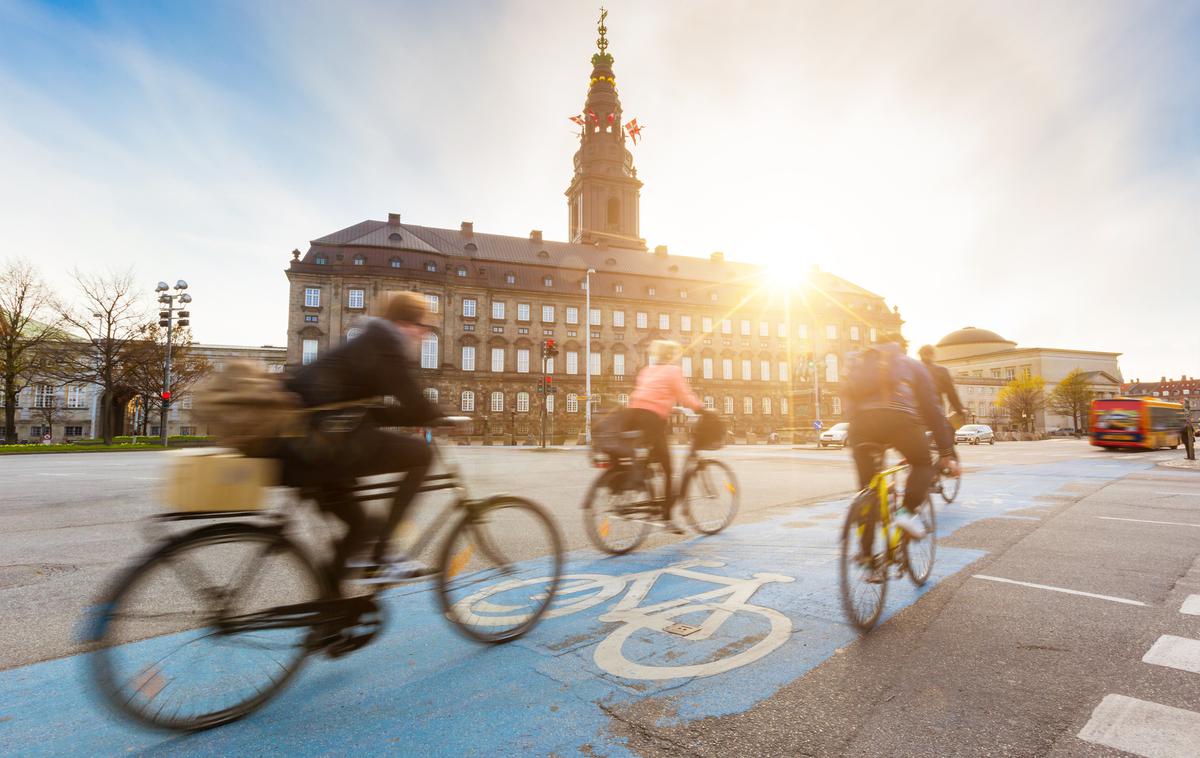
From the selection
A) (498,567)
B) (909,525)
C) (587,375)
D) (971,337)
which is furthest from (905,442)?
(971,337)

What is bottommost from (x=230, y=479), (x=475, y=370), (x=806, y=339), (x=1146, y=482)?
(x=1146, y=482)

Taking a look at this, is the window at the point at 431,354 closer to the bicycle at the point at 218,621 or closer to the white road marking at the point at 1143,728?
the bicycle at the point at 218,621

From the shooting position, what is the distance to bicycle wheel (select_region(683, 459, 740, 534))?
6043mm

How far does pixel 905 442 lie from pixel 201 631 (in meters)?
4.11

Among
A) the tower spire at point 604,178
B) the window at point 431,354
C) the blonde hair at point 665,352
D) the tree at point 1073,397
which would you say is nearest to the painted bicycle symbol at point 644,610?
the blonde hair at point 665,352

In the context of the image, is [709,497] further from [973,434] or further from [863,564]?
[973,434]

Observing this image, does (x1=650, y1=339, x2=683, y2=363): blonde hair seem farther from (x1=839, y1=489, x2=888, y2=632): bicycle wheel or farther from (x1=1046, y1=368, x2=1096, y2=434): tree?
(x1=1046, y1=368, x2=1096, y2=434): tree

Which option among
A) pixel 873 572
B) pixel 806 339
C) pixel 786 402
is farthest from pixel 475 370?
pixel 873 572

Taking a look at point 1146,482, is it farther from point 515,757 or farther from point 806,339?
point 806,339

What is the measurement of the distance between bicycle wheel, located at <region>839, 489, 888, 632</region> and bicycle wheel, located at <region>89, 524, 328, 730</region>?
286cm

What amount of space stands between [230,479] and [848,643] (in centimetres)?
321

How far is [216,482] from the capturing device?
91.4 inches

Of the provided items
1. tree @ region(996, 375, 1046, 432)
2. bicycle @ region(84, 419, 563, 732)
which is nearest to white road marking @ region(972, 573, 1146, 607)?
bicycle @ region(84, 419, 563, 732)

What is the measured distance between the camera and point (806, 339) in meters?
69.7
